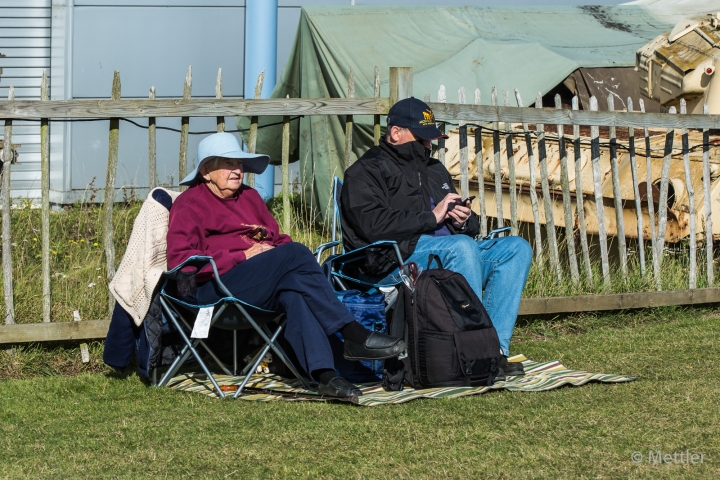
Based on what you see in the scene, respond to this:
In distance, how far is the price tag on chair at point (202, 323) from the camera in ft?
14.3

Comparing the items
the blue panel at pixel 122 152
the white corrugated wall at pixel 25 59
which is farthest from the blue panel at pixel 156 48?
the white corrugated wall at pixel 25 59

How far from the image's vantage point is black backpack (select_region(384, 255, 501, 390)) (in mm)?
4387

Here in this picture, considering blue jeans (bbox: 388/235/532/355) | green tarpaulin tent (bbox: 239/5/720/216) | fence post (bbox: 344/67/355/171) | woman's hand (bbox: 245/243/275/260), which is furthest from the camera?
green tarpaulin tent (bbox: 239/5/720/216)

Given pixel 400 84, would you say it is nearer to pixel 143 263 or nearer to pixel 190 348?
pixel 143 263

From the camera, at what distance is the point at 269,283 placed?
14.5 feet

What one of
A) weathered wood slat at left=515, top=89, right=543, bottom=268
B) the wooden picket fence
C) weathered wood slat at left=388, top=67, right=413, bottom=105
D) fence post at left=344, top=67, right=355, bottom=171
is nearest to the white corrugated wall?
the wooden picket fence

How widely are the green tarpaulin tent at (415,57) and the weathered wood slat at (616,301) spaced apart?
2379 millimetres

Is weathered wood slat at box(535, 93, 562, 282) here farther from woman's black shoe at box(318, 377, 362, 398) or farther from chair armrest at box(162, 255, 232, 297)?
chair armrest at box(162, 255, 232, 297)

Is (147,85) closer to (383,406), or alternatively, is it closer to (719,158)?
(719,158)

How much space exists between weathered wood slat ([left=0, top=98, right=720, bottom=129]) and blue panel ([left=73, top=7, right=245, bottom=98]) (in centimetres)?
509

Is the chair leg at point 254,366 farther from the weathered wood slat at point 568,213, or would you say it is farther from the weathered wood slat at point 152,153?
the weathered wood slat at point 568,213

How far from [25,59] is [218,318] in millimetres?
6950

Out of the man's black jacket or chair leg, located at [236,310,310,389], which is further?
the man's black jacket

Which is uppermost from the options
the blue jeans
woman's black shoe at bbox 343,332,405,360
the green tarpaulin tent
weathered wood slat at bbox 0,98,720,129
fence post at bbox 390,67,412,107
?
the green tarpaulin tent
